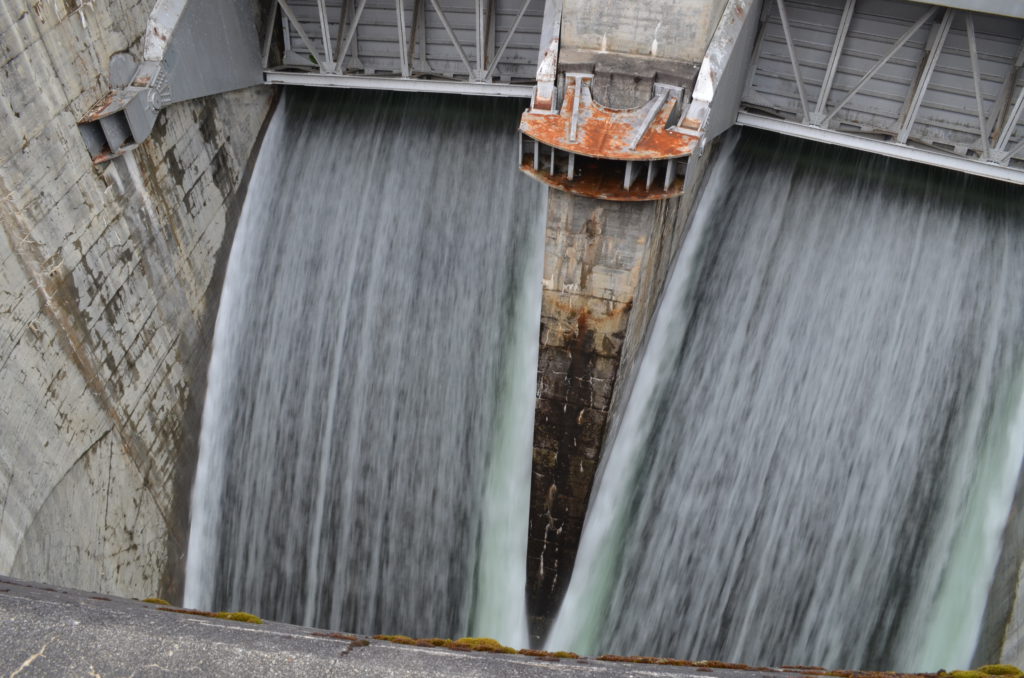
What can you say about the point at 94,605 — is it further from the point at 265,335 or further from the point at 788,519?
the point at 788,519

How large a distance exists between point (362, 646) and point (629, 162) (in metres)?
5.37

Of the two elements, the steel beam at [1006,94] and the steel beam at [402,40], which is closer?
the steel beam at [1006,94]

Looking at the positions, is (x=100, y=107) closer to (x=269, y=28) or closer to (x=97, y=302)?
(x=97, y=302)

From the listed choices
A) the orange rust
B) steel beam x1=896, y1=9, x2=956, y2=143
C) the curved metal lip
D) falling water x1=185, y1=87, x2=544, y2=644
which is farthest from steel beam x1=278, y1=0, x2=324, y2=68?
steel beam x1=896, y1=9, x2=956, y2=143

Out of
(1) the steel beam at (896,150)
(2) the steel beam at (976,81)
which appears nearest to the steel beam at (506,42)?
(1) the steel beam at (896,150)

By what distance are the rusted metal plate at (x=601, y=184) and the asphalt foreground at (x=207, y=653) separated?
4.87m

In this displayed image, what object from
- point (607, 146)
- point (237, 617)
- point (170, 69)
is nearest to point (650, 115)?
point (607, 146)

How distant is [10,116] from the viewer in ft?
26.8

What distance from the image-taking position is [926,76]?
32.1 feet

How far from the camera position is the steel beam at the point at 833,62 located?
998 centimetres

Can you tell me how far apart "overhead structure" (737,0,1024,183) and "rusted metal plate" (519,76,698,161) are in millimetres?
2665

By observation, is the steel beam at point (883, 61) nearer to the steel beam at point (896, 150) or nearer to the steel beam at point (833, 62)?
the steel beam at point (833, 62)

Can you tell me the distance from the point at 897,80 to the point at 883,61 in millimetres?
661

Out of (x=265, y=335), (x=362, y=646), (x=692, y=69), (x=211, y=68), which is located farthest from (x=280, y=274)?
(x=362, y=646)
